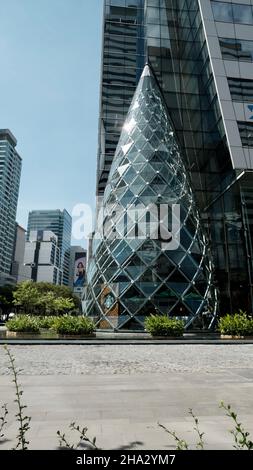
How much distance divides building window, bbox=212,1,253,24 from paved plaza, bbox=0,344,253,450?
105 ft

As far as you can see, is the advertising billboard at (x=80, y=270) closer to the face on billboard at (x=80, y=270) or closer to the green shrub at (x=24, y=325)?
the face on billboard at (x=80, y=270)

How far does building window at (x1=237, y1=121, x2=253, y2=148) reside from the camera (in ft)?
87.7

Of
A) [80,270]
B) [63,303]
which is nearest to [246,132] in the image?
[63,303]

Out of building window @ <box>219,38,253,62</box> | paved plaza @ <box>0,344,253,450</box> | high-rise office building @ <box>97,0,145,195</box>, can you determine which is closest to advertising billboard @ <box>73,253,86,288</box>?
high-rise office building @ <box>97,0,145,195</box>

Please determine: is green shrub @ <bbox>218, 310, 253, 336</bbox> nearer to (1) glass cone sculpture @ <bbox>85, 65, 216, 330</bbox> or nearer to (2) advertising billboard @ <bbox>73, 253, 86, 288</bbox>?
(1) glass cone sculpture @ <bbox>85, 65, 216, 330</bbox>

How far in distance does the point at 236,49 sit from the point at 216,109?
6.30 metres

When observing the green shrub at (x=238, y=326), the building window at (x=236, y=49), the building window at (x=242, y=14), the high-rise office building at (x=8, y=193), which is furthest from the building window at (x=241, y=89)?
the high-rise office building at (x=8, y=193)

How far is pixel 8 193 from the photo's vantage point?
165875mm

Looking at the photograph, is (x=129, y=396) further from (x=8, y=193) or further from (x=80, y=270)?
(x=8, y=193)

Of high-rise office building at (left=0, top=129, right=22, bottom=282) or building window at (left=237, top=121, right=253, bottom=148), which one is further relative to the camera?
high-rise office building at (left=0, top=129, right=22, bottom=282)

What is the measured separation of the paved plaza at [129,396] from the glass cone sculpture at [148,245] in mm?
11129

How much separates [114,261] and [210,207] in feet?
37.8

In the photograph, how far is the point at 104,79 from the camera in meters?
47.2

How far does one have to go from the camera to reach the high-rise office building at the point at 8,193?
499ft
